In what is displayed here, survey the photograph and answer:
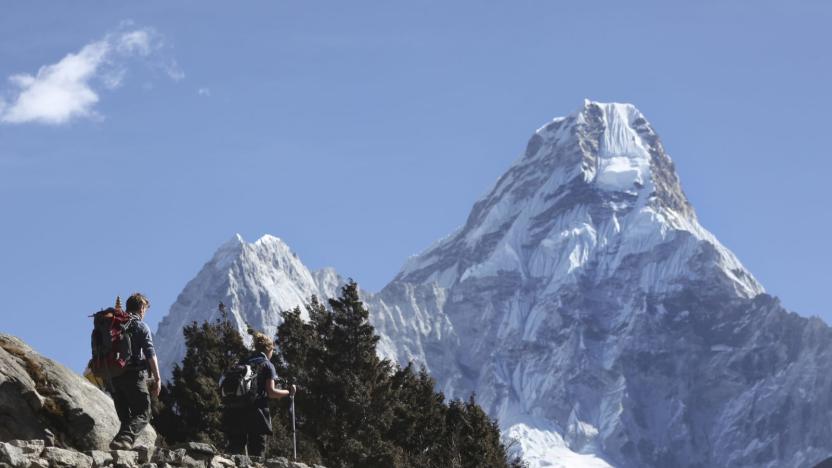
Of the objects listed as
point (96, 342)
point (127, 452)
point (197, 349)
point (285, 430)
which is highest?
point (197, 349)

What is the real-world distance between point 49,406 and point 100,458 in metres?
3.89

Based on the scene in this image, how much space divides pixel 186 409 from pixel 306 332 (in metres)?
8.38

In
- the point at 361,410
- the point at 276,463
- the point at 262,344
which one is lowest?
the point at 276,463

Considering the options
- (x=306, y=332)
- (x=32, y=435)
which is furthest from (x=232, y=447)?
(x=306, y=332)

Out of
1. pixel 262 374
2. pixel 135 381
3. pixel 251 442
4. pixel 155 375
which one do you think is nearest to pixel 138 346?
pixel 135 381

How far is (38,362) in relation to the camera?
2869 cm

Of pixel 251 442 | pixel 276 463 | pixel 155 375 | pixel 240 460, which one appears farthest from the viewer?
pixel 251 442

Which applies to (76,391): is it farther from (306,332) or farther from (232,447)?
(306,332)

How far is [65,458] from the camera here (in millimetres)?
24000

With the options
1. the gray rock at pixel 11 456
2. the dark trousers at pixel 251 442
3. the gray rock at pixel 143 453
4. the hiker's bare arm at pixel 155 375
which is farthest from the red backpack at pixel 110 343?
the gray rock at pixel 11 456

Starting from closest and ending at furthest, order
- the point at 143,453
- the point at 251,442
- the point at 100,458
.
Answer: the point at 100,458 < the point at 143,453 < the point at 251,442

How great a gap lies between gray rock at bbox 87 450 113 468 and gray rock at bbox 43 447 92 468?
0.28ft

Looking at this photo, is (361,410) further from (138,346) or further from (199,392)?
(138,346)

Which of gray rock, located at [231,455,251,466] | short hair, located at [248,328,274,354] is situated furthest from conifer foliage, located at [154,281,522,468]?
gray rock, located at [231,455,251,466]
